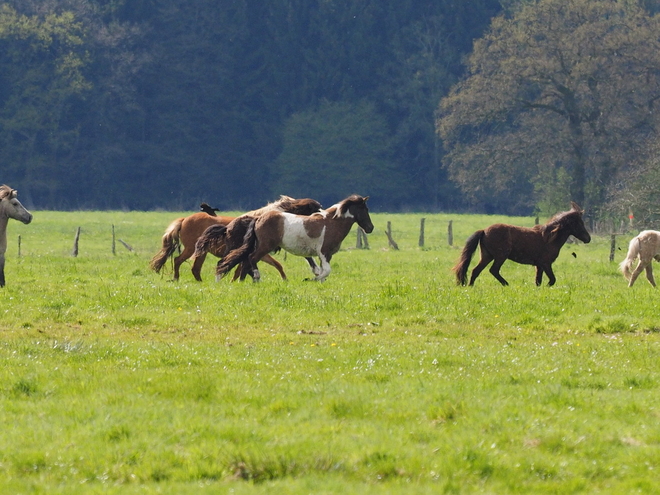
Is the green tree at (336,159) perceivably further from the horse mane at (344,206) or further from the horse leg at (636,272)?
the horse leg at (636,272)

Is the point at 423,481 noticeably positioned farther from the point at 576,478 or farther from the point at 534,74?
the point at 534,74

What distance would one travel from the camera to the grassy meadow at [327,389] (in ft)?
25.9

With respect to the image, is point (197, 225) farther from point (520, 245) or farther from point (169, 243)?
point (520, 245)

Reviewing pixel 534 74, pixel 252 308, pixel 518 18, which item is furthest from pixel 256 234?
pixel 518 18

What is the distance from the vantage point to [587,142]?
55.8m

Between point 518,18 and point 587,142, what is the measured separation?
8.88 meters

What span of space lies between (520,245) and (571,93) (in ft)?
115

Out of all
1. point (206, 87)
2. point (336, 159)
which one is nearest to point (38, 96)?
point (206, 87)

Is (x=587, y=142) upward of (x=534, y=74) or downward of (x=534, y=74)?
downward

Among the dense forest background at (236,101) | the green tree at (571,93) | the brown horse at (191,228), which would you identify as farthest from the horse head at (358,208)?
the dense forest background at (236,101)

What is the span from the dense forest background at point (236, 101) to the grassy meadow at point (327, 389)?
6188cm

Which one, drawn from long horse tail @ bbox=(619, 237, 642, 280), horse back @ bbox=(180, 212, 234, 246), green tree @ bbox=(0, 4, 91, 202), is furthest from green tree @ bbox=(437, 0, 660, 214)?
green tree @ bbox=(0, 4, 91, 202)

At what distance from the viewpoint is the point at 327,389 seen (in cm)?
1039

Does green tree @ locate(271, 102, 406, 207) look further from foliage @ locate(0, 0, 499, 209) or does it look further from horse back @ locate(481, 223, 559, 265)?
horse back @ locate(481, 223, 559, 265)
